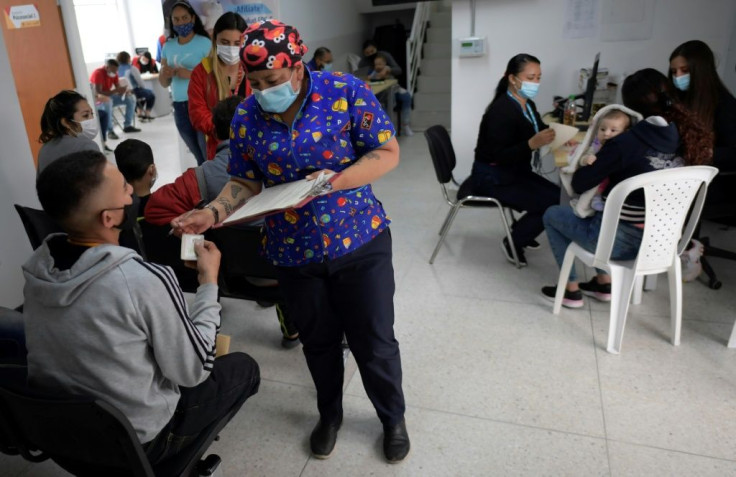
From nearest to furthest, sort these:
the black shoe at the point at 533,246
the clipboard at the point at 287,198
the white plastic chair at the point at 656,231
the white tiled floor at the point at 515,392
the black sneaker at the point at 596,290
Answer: the clipboard at the point at 287,198
the white tiled floor at the point at 515,392
the white plastic chair at the point at 656,231
the black sneaker at the point at 596,290
the black shoe at the point at 533,246

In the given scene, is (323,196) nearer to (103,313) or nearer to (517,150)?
(103,313)

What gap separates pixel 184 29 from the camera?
3.44m

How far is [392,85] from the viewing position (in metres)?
6.56

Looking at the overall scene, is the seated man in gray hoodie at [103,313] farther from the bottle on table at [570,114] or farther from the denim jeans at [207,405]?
the bottle on table at [570,114]

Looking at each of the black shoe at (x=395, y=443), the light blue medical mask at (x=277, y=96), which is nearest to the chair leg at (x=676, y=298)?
the black shoe at (x=395, y=443)

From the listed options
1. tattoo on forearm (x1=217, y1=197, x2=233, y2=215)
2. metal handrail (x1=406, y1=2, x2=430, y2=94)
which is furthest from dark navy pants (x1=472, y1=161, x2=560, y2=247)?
metal handrail (x1=406, y1=2, x2=430, y2=94)

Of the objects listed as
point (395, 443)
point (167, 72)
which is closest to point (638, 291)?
point (395, 443)

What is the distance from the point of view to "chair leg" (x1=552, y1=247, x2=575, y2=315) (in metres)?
2.55

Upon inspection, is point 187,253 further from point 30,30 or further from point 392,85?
point 392,85

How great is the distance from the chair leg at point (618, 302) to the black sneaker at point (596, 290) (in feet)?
1.49

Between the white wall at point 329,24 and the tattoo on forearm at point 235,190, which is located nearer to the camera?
the tattoo on forearm at point 235,190

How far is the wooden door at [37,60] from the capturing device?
12.1 ft

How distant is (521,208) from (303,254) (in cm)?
189

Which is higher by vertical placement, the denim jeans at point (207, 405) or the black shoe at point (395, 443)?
the denim jeans at point (207, 405)
